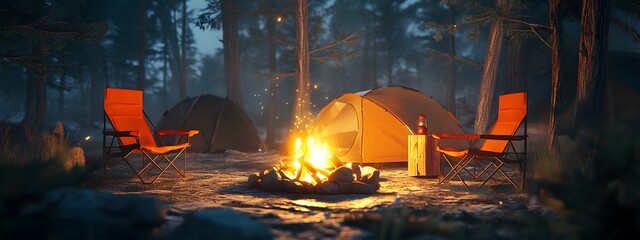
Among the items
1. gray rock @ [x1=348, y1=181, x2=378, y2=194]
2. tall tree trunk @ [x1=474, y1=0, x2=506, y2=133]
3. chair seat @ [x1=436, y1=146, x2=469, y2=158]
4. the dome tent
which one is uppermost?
tall tree trunk @ [x1=474, y1=0, x2=506, y2=133]

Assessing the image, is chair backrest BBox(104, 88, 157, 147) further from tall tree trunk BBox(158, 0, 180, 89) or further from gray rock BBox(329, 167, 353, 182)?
tall tree trunk BBox(158, 0, 180, 89)

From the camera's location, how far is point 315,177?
5.41m

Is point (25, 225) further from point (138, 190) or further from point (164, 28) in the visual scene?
point (164, 28)

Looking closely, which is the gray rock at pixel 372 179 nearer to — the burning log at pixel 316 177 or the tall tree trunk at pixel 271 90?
the burning log at pixel 316 177

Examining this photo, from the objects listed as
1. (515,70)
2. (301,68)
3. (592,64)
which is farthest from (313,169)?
(515,70)

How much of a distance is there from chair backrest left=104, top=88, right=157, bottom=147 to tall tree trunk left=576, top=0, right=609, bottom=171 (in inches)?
225

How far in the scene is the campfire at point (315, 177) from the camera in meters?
5.26

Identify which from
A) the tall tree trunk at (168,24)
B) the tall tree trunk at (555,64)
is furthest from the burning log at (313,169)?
the tall tree trunk at (168,24)

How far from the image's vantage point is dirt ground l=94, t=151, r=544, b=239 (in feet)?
11.6

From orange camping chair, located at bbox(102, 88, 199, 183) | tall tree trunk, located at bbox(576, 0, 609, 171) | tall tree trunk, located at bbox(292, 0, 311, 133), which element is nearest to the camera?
orange camping chair, located at bbox(102, 88, 199, 183)

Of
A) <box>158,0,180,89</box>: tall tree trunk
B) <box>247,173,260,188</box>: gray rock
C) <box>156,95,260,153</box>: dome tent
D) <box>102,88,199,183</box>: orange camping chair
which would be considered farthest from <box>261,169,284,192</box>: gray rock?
<box>158,0,180,89</box>: tall tree trunk

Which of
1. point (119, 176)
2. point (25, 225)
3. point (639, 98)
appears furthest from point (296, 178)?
point (639, 98)

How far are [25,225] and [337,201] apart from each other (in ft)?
9.26

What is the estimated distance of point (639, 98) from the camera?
11352mm
